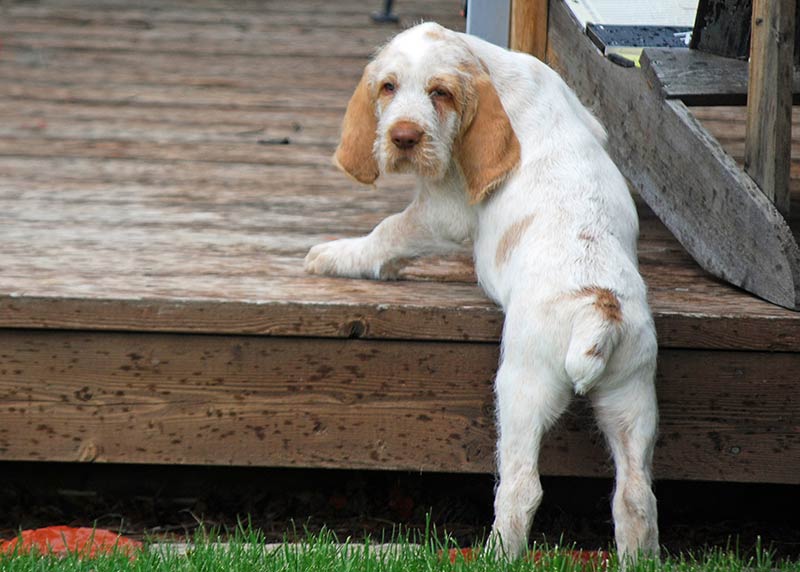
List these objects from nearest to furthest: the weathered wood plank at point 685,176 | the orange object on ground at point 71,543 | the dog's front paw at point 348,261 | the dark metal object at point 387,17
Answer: the orange object on ground at point 71,543 < the weathered wood plank at point 685,176 < the dog's front paw at point 348,261 < the dark metal object at point 387,17

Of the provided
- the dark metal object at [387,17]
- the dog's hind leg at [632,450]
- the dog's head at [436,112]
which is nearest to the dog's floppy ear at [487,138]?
the dog's head at [436,112]

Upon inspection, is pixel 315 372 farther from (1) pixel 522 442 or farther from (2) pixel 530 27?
(2) pixel 530 27

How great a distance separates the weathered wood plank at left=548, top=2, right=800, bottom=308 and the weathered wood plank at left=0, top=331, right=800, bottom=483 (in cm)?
32

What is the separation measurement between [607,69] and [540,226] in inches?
64.5

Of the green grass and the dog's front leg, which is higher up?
the dog's front leg

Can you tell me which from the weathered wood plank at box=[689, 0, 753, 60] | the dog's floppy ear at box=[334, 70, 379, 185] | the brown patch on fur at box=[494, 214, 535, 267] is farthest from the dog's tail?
the weathered wood plank at box=[689, 0, 753, 60]

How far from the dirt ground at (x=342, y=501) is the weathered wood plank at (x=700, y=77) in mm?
1255

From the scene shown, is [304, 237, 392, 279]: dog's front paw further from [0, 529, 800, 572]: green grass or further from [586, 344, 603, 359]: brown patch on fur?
[586, 344, 603, 359]: brown patch on fur

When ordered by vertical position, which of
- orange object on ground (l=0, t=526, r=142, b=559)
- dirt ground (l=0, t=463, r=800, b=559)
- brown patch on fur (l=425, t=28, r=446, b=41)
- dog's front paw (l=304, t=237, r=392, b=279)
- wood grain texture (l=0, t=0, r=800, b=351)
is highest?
brown patch on fur (l=425, t=28, r=446, b=41)

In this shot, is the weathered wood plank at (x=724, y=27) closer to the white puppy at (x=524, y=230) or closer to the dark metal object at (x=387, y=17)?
the white puppy at (x=524, y=230)

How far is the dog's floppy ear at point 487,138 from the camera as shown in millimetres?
3176

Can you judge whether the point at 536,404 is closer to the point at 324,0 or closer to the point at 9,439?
the point at 9,439

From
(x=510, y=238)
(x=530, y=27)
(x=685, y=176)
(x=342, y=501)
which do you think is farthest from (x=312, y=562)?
(x=530, y=27)

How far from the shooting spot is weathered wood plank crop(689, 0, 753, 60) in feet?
13.9
